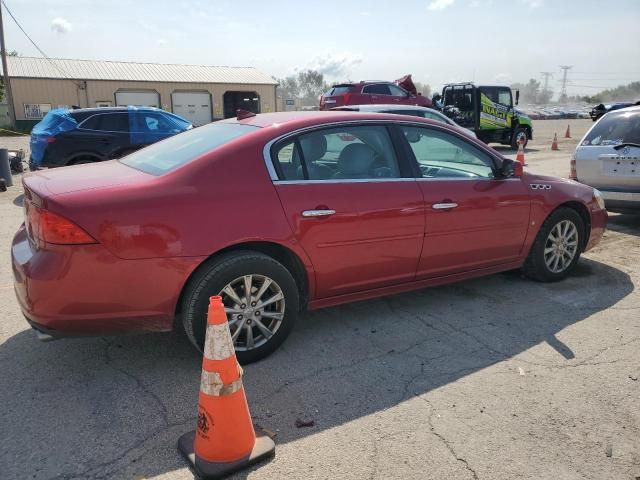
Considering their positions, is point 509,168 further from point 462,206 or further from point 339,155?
point 339,155

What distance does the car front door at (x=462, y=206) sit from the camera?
4129mm

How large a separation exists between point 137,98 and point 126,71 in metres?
2.74

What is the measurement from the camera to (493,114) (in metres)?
18.2

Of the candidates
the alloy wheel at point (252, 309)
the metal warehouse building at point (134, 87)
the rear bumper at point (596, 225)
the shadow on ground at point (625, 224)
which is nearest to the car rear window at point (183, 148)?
the alloy wheel at point (252, 309)

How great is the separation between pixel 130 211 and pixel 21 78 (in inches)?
1453

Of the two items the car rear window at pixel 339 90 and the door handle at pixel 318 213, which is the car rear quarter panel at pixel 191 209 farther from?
the car rear window at pixel 339 90

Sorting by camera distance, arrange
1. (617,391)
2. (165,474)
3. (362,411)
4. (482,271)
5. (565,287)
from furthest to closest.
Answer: (565,287)
(482,271)
(617,391)
(362,411)
(165,474)

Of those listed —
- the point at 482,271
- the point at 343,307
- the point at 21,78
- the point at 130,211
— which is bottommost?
the point at 343,307

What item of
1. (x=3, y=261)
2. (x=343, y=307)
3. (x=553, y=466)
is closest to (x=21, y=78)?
(x=3, y=261)

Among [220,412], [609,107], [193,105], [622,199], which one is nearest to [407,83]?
[609,107]

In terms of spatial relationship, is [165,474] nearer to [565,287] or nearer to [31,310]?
[31,310]

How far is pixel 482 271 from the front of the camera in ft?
15.1

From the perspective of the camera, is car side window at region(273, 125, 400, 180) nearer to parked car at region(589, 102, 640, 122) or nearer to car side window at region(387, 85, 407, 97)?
parked car at region(589, 102, 640, 122)

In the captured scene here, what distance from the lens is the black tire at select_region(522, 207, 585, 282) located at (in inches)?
192
